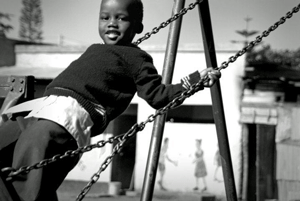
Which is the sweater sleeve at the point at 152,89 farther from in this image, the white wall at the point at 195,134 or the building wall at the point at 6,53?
the building wall at the point at 6,53

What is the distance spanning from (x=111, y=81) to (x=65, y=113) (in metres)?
0.33

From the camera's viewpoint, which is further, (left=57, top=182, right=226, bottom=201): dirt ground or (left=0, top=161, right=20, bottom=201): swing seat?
(left=57, top=182, right=226, bottom=201): dirt ground

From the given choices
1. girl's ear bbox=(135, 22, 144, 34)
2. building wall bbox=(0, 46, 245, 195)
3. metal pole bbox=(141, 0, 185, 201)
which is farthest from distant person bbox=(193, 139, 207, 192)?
girl's ear bbox=(135, 22, 144, 34)

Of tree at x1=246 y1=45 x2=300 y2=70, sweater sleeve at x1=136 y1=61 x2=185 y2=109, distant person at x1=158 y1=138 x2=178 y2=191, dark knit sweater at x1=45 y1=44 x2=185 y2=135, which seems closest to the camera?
dark knit sweater at x1=45 y1=44 x2=185 y2=135

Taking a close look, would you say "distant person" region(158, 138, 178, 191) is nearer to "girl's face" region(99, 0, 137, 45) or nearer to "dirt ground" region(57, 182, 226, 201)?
"dirt ground" region(57, 182, 226, 201)

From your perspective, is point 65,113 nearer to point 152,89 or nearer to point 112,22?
point 152,89

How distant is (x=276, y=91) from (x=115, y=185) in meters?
5.65

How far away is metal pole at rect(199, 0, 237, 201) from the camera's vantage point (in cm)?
390

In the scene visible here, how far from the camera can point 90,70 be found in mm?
2928

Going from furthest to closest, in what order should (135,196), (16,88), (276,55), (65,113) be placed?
1. (276,55)
2. (135,196)
3. (16,88)
4. (65,113)

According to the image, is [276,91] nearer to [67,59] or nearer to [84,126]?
[67,59]

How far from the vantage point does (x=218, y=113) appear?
3977mm

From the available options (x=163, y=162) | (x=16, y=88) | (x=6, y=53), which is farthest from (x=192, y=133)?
(x=16, y=88)

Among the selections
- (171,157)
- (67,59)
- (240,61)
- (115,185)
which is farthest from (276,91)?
(67,59)
